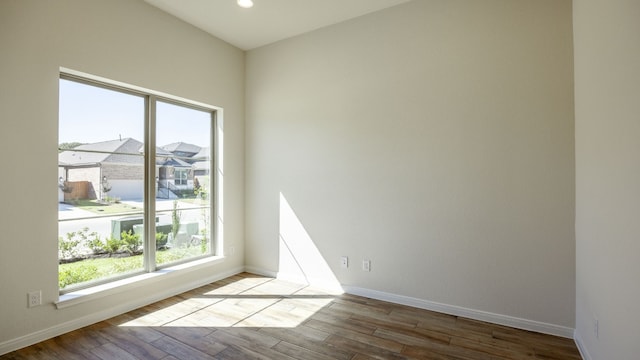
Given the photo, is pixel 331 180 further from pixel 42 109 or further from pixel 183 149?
pixel 42 109

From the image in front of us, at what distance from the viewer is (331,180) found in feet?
11.8

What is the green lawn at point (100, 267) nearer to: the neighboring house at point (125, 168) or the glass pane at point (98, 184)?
the glass pane at point (98, 184)

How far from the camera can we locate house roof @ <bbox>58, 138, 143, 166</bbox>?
2738mm

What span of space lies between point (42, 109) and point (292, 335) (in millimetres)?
2741

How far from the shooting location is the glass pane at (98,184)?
2.71 meters

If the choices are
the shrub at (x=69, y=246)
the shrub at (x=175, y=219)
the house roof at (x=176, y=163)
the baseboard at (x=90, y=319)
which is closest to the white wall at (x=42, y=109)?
the baseboard at (x=90, y=319)

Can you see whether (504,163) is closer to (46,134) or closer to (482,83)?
(482,83)

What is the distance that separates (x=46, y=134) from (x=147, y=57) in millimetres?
1213

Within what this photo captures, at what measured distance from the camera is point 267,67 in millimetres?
4109

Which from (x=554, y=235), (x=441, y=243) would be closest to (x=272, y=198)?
(x=441, y=243)

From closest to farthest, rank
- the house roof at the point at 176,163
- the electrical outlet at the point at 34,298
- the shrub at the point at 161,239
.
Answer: the electrical outlet at the point at 34,298 < the shrub at the point at 161,239 < the house roof at the point at 176,163

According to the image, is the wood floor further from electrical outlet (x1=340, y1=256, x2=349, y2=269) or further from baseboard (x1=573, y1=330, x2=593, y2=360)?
electrical outlet (x1=340, y1=256, x2=349, y2=269)

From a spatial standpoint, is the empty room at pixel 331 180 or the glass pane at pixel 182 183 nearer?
the empty room at pixel 331 180

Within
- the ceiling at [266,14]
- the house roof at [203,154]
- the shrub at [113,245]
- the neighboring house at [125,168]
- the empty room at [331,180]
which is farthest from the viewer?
the house roof at [203,154]
